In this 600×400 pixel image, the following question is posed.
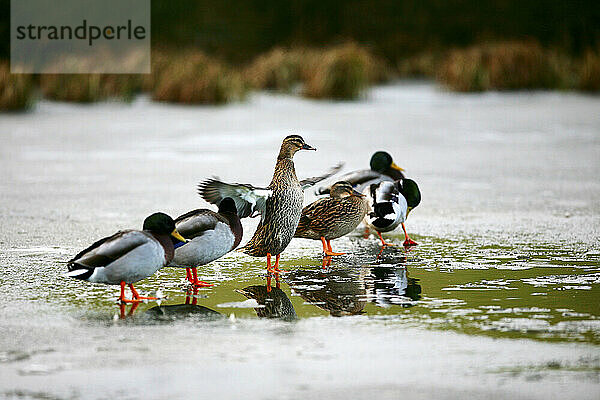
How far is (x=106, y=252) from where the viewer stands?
4914mm

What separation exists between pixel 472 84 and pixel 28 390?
1747cm

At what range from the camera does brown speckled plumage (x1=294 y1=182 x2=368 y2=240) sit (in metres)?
6.57

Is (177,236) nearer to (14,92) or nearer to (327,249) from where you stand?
(327,249)

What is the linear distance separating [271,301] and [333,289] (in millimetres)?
436

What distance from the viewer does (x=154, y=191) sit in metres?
9.29

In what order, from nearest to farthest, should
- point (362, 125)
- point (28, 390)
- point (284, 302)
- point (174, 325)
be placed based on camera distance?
point (28, 390), point (174, 325), point (284, 302), point (362, 125)

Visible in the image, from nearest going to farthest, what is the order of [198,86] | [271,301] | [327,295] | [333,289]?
[271,301] < [327,295] < [333,289] < [198,86]

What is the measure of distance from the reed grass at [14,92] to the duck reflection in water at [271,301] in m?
12.1

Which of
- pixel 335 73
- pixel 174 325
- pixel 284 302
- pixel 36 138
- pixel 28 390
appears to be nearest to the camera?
pixel 28 390

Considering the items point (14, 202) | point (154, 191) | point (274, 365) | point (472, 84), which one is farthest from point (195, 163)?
point (472, 84)

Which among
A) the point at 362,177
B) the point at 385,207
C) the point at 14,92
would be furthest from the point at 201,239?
the point at 14,92

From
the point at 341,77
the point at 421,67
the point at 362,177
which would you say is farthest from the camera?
the point at 421,67

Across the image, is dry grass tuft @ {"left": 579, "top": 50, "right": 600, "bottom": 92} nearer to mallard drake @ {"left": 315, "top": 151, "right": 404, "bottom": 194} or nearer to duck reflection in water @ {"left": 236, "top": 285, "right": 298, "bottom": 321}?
mallard drake @ {"left": 315, "top": 151, "right": 404, "bottom": 194}

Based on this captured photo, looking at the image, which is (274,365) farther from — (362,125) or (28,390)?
(362,125)
